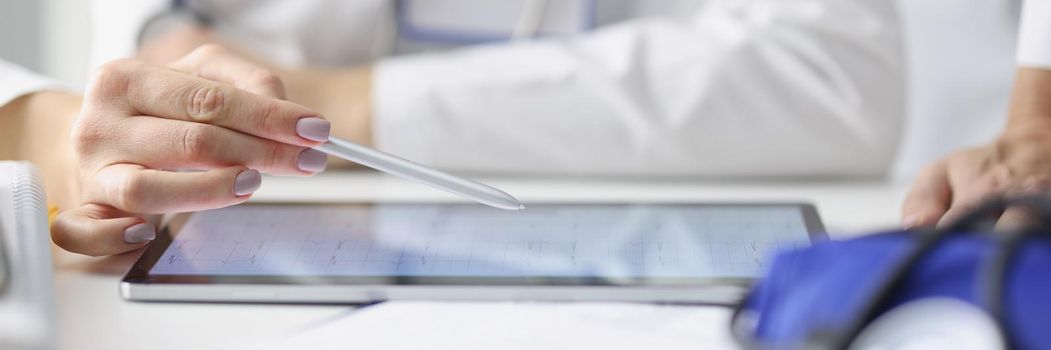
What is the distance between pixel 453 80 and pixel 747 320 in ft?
1.34

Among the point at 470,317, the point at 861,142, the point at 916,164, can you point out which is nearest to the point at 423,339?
the point at 470,317

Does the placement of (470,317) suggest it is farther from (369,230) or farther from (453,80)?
(453,80)

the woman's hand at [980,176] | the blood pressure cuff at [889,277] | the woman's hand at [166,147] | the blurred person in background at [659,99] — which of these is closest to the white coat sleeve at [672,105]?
the blurred person in background at [659,99]

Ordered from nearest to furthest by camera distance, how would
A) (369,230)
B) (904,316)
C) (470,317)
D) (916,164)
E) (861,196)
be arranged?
(904,316) < (470,317) < (369,230) < (861,196) < (916,164)

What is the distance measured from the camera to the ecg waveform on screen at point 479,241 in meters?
0.44

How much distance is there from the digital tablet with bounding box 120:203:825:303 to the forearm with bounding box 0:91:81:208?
0.05 m

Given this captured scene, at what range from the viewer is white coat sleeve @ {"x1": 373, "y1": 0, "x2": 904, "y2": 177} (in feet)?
2.20

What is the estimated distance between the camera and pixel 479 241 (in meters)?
0.48

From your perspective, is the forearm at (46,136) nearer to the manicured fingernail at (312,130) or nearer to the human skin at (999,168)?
the manicured fingernail at (312,130)

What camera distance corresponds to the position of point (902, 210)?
0.55 meters

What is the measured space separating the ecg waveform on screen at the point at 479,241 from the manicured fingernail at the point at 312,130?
56 millimetres

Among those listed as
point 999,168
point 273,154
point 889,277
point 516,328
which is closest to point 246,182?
point 273,154

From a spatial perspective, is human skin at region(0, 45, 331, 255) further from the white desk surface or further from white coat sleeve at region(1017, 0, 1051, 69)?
white coat sleeve at region(1017, 0, 1051, 69)

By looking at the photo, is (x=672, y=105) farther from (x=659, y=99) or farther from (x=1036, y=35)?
(x=1036, y=35)
